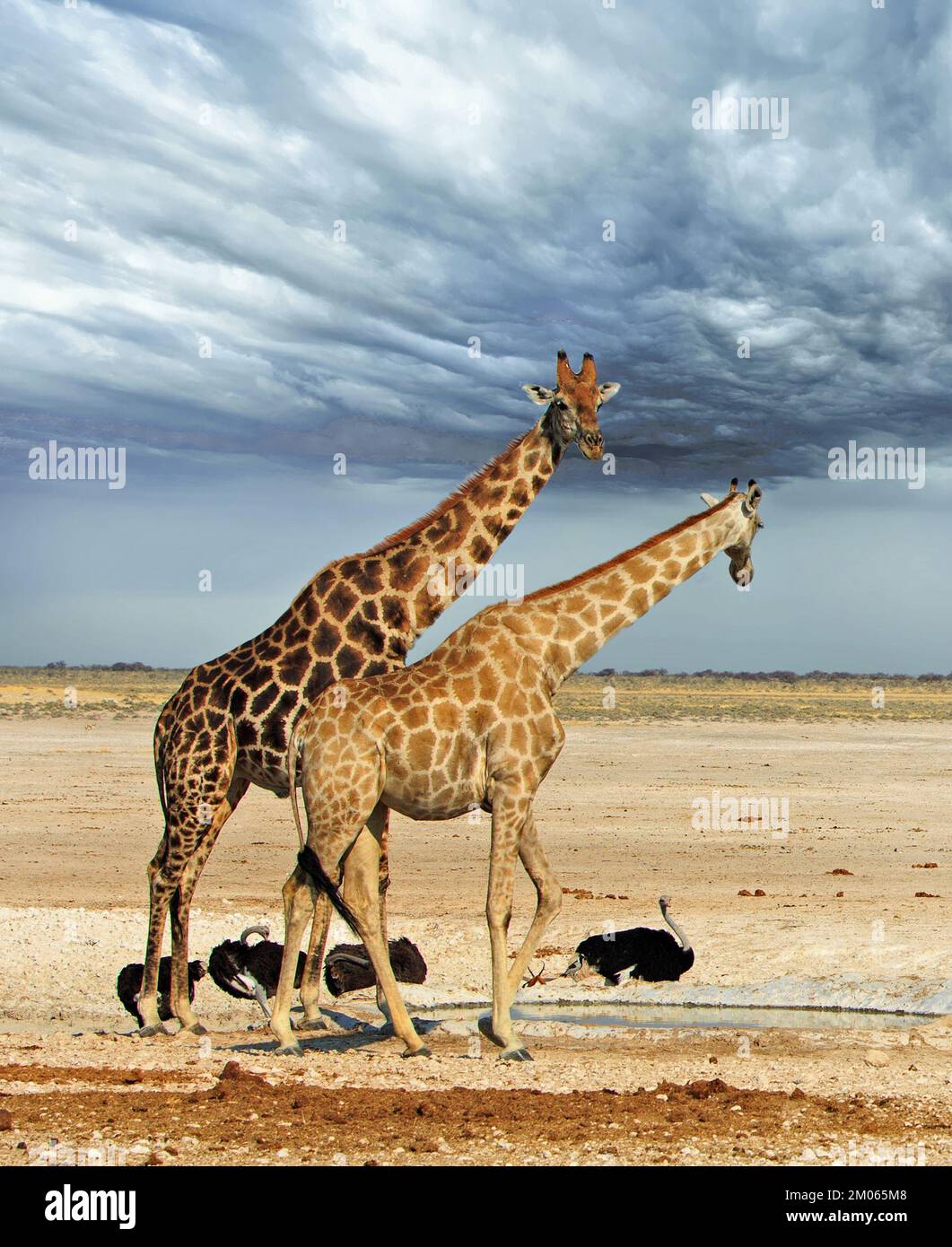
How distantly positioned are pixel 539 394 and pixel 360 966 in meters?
5.02

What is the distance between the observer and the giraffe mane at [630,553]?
1070 cm

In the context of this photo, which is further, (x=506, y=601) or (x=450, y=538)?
(x=450, y=538)

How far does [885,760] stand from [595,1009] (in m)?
31.0

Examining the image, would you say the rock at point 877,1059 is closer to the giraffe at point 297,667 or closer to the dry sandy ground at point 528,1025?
the dry sandy ground at point 528,1025

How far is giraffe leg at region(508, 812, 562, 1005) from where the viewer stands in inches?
394

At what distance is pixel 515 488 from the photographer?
11875mm

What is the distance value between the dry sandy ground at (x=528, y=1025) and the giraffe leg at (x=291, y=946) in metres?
0.19

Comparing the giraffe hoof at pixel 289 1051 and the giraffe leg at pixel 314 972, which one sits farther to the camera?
the giraffe leg at pixel 314 972

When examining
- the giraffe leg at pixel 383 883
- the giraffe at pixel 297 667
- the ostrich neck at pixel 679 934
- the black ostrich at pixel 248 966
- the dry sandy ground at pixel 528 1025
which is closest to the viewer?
the dry sandy ground at pixel 528 1025

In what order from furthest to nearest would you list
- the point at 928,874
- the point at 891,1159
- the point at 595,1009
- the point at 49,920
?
the point at 928,874
the point at 49,920
the point at 595,1009
the point at 891,1159

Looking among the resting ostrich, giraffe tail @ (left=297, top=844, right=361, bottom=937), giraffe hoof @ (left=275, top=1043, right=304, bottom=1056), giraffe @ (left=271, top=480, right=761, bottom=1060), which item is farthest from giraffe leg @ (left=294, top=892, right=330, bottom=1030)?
the resting ostrich

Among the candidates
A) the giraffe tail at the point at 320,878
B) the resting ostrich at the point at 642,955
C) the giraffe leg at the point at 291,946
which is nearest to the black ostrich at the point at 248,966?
the giraffe leg at the point at 291,946

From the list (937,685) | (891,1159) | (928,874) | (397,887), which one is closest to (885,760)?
(928,874)

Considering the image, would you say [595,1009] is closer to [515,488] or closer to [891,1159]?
[515,488]
